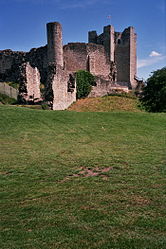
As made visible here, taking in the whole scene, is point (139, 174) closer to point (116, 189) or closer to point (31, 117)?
point (116, 189)

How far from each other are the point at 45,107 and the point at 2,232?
16.1 meters

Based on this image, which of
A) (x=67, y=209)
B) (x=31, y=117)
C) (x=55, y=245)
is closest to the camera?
(x=55, y=245)

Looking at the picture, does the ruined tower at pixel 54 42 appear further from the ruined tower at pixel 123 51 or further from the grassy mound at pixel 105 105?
the ruined tower at pixel 123 51

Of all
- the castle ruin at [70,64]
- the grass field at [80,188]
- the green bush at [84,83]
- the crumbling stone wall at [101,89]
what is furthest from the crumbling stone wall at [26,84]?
the crumbling stone wall at [101,89]

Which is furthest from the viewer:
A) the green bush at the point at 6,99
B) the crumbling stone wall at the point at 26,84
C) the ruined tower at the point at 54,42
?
the ruined tower at the point at 54,42

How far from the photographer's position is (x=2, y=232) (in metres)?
3.51

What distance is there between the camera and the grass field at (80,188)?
3340 mm

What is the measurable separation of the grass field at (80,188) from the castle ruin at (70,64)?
10.4 meters

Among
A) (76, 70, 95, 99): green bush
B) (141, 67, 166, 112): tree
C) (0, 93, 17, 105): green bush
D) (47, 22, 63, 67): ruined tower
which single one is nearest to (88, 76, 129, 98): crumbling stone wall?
(76, 70, 95, 99): green bush

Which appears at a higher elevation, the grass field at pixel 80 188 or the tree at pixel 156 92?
the tree at pixel 156 92

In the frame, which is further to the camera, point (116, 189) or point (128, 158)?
point (128, 158)

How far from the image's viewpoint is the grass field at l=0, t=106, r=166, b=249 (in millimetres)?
3340

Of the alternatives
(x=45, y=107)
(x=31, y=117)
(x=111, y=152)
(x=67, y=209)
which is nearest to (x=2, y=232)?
(x=67, y=209)

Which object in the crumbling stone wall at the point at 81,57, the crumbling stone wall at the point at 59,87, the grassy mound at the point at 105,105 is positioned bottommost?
the grassy mound at the point at 105,105
